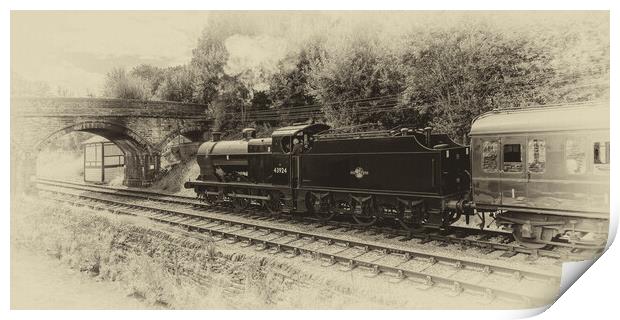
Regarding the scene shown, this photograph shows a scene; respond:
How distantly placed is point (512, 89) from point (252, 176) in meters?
3.73

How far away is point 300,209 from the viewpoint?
546 centimetres

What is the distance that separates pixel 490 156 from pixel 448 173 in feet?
1.67

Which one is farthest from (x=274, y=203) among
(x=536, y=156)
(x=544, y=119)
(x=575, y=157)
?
(x=575, y=157)

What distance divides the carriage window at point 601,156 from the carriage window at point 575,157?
83 mm

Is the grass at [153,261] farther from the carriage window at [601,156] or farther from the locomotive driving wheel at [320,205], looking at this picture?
the carriage window at [601,156]

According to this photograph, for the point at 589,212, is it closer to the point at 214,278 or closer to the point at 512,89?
the point at 512,89

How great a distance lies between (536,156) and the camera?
3.58 meters

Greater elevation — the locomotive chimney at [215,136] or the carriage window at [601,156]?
the locomotive chimney at [215,136]

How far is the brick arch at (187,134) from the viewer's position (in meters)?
5.50

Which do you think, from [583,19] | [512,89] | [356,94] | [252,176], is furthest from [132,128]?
[583,19]

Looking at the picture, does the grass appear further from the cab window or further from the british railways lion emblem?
the cab window

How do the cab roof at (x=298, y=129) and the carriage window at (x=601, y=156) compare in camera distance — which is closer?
the carriage window at (x=601, y=156)

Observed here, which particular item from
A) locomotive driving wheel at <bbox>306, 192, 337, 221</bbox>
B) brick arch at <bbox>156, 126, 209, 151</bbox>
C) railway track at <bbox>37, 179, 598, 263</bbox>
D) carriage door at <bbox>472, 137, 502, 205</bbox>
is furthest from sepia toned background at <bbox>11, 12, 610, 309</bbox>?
locomotive driving wheel at <bbox>306, 192, 337, 221</bbox>

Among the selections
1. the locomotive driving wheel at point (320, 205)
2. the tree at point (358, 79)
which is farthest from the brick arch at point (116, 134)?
the tree at point (358, 79)
